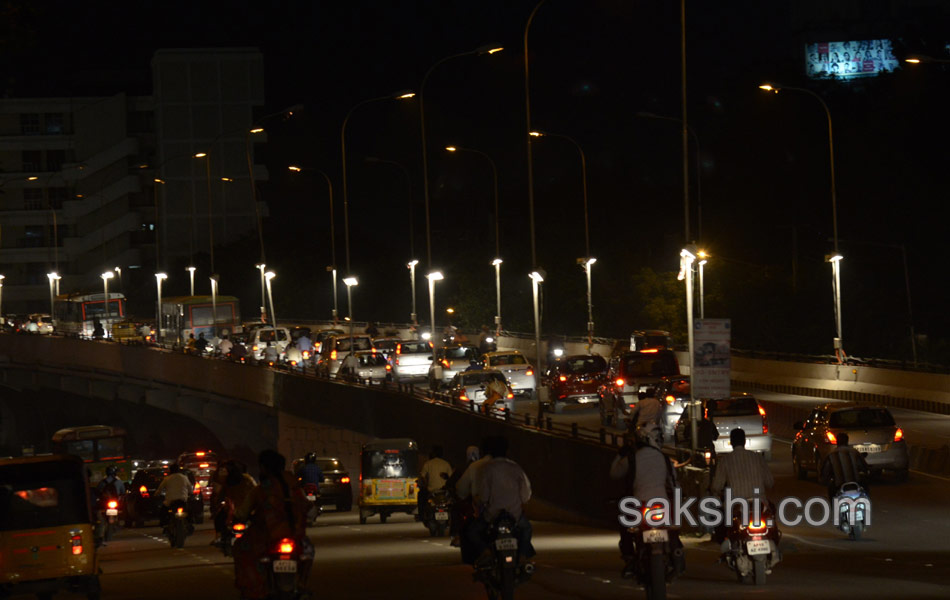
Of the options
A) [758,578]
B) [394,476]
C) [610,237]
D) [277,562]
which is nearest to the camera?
[277,562]

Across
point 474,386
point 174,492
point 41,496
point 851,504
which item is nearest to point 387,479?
point 174,492

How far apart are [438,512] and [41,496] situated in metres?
8.65

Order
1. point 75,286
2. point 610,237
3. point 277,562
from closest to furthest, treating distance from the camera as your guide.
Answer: point 277,562
point 610,237
point 75,286

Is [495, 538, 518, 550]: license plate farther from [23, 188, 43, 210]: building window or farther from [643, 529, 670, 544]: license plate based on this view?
[23, 188, 43, 210]: building window

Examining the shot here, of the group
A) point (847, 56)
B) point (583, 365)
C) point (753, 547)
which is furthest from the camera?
point (847, 56)

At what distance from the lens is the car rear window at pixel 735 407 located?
1225 inches

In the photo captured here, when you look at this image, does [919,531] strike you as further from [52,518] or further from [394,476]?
[394,476]

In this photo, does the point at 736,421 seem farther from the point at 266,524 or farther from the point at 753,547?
the point at 266,524

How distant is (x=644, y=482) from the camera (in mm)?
13867

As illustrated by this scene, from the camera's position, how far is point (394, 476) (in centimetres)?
3425

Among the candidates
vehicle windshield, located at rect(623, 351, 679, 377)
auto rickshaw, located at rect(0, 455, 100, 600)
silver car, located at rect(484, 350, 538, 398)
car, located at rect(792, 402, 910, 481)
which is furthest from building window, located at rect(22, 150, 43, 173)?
auto rickshaw, located at rect(0, 455, 100, 600)

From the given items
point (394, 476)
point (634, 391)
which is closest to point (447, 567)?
point (394, 476)

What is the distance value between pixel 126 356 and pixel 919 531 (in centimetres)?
5830

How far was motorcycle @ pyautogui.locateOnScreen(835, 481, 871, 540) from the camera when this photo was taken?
21.1 m
